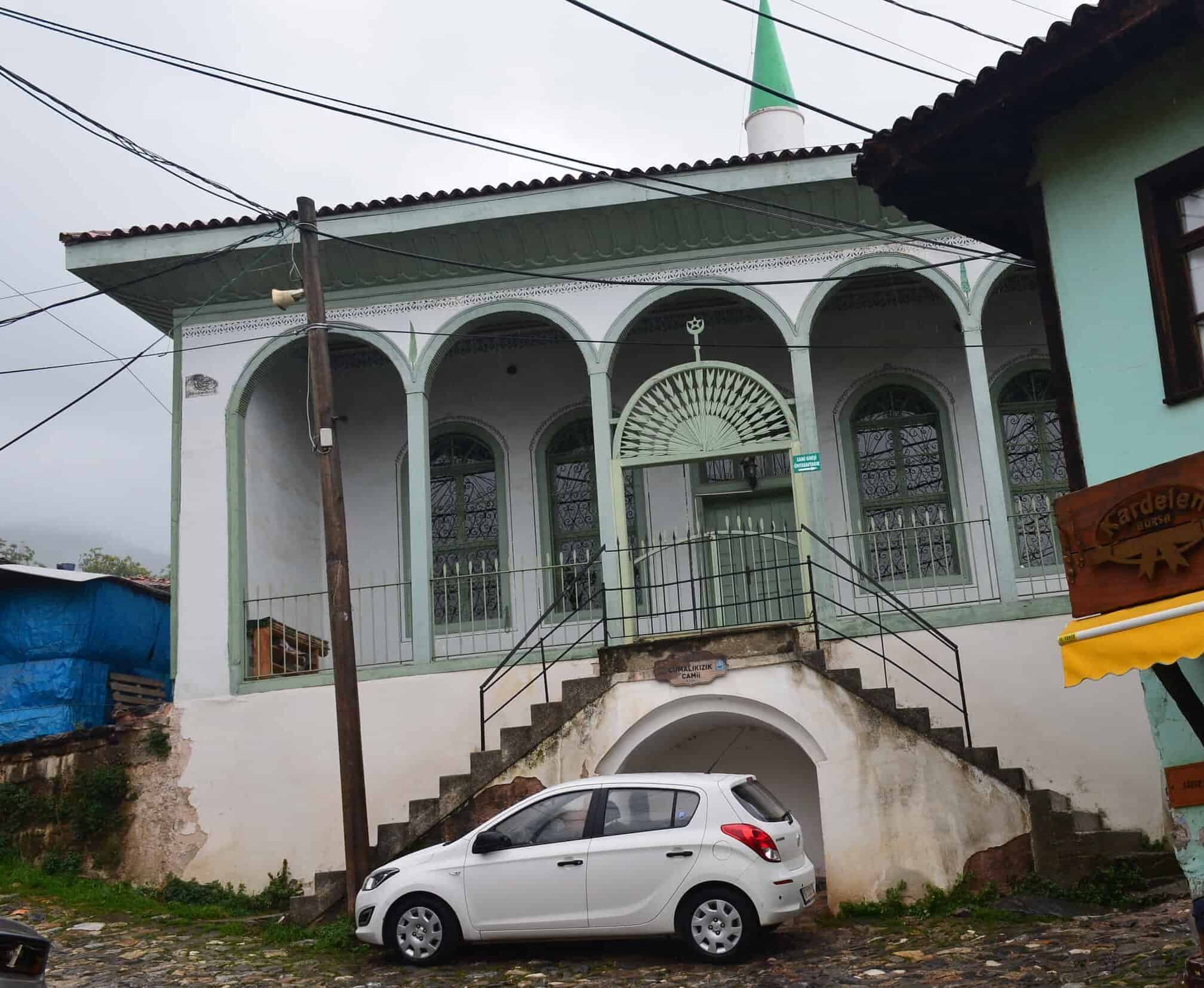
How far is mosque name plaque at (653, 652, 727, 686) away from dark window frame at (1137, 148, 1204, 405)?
5389 millimetres

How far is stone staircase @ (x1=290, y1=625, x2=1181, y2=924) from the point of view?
11141 mm

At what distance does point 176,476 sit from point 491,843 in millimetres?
7145

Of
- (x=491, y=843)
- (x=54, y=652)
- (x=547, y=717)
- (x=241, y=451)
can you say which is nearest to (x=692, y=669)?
(x=547, y=717)

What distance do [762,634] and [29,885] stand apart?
755 centimetres

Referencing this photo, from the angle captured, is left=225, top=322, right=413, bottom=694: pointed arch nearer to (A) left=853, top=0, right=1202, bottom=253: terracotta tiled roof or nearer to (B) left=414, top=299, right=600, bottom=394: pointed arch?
(B) left=414, top=299, right=600, bottom=394: pointed arch

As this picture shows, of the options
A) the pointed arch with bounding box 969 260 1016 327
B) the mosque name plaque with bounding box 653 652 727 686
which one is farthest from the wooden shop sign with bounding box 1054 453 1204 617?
the pointed arch with bounding box 969 260 1016 327

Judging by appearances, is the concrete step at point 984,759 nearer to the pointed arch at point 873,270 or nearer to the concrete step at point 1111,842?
the concrete step at point 1111,842

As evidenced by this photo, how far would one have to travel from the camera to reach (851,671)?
12023mm

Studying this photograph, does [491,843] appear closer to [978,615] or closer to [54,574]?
[978,615]

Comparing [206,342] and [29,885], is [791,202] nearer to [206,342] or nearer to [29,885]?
[206,342]

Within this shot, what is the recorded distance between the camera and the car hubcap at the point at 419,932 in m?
10.1

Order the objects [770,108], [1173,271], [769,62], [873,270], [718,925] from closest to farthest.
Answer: [1173,271]
[718,925]
[873,270]
[770,108]
[769,62]

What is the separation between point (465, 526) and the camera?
17.0m

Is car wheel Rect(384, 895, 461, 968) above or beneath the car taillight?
beneath
